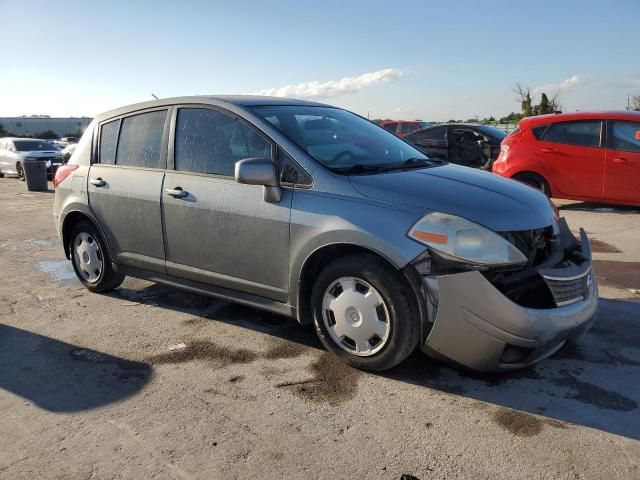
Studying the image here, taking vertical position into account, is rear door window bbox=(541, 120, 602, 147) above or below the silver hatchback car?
above

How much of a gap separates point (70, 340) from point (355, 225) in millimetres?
2405

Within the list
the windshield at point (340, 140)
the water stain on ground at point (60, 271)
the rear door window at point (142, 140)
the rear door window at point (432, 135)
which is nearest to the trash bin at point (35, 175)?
the water stain on ground at point (60, 271)

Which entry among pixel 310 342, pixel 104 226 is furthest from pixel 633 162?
pixel 104 226

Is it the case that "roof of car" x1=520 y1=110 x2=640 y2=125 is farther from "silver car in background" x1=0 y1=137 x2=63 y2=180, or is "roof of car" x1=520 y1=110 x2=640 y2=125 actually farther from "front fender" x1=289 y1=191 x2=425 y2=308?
"silver car in background" x1=0 y1=137 x2=63 y2=180

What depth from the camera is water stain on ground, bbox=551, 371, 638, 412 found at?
9.95ft

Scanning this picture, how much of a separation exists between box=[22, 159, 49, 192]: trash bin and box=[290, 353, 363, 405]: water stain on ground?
14.5 m

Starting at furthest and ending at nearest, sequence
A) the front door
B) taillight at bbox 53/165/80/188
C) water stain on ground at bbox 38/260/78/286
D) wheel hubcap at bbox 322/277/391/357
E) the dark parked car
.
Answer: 1. the dark parked car
2. water stain on ground at bbox 38/260/78/286
3. taillight at bbox 53/165/80/188
4. the front door
5. wheel hubcap at bbox 322/277/391/357

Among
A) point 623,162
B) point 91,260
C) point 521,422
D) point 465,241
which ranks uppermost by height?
point 623,162

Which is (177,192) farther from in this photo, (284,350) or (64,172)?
(64,172)

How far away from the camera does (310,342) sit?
4.03 meters

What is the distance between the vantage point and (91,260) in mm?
5148

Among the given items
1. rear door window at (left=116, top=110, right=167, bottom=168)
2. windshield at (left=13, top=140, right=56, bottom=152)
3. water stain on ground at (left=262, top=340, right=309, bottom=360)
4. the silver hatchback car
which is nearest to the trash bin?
windshield at (left=13, top=140, right=56, bottom=152)

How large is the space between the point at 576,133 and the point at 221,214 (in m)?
6.90

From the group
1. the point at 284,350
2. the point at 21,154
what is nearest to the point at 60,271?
the point at 284,350
